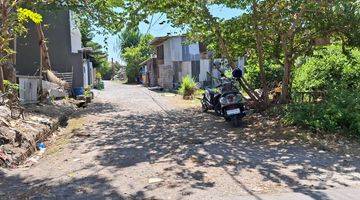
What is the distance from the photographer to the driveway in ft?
19.3

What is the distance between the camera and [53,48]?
87.2 ft

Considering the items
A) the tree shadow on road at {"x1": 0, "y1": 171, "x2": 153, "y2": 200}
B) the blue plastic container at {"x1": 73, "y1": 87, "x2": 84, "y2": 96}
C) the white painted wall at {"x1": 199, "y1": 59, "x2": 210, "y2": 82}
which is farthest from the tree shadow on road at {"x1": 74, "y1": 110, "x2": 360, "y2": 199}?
the white painted wall at {"x1": 199, "y1": 59, "x2": 210, "y2": 82}

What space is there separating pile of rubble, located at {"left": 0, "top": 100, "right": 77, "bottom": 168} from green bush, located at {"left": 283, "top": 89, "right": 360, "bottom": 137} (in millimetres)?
5768

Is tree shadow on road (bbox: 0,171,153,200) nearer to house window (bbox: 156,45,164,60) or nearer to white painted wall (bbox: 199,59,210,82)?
white painted wall (bbox: 199,59,210,82)

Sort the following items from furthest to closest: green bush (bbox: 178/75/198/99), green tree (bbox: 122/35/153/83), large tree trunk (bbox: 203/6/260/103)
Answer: green tree (bbox: 122/35/153/83) < green bush (bbox: 178/75/198/99) < large tree trunk (bbox: 203/6/260/103)

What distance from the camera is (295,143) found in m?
8.93

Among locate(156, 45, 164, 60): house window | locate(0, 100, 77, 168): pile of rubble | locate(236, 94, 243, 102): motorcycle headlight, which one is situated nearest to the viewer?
locate(0, 100, 77, 168): pile of rubble

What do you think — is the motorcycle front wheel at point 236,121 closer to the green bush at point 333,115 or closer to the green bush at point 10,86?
the green bush at point 333,115

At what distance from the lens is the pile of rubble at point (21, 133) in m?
8.27

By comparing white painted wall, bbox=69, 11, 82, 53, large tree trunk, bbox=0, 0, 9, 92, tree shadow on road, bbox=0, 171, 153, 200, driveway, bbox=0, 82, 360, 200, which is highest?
white painted wall, bbox=69, 11, 82, 53

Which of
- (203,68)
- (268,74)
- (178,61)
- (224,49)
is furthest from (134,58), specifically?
(224,49)

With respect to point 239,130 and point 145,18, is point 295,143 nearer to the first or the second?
point 239,130

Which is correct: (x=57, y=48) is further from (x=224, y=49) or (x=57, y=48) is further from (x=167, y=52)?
(x=224, y=49)

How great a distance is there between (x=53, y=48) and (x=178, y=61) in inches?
491
